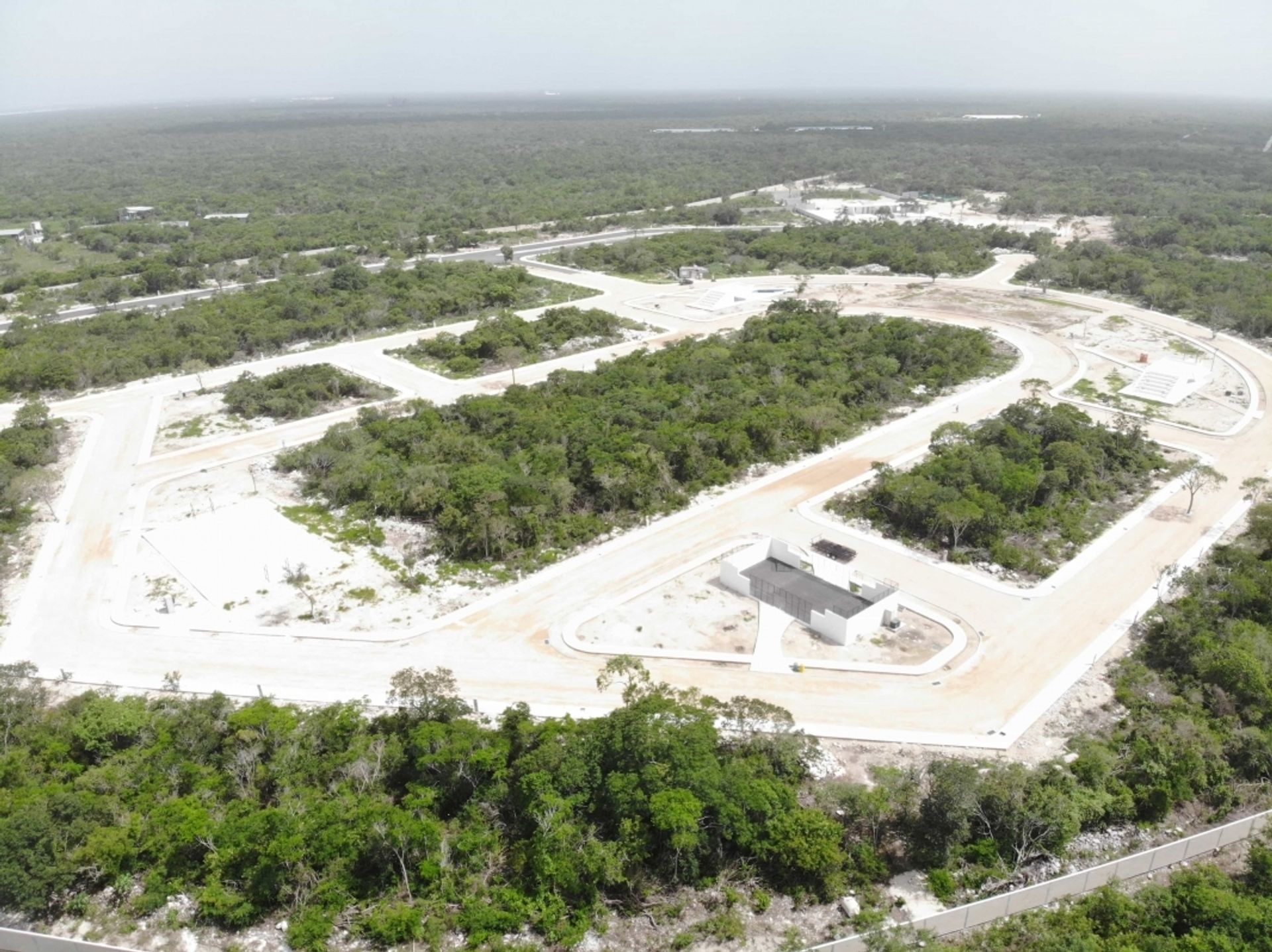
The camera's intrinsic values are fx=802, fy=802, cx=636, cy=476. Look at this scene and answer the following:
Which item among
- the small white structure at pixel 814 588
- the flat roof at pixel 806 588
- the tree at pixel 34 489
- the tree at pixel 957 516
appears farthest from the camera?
the tree at pixel 34 489

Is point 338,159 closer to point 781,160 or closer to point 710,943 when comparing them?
point 781,160

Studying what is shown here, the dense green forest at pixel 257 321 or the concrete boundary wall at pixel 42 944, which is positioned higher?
the dense green forest at pixel 257 321

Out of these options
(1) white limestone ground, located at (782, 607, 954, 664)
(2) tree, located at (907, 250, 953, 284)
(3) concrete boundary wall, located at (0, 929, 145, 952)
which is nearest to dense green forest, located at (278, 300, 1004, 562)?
(1) white limestone ground, located at (782, 607, 954, 664)

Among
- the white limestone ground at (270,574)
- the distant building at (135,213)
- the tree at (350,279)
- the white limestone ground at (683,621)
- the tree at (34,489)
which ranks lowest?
the white limestone ground at (683,621)

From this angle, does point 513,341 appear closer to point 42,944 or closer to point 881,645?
point 881,645

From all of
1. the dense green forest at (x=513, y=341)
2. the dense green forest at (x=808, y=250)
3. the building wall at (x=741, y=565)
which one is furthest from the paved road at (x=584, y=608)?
the dense green forest at (x=808, y=250)

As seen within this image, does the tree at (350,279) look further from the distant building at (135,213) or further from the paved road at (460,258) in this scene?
the distant building at (135,213)

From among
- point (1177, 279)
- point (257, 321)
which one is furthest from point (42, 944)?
point (1177, 279)
